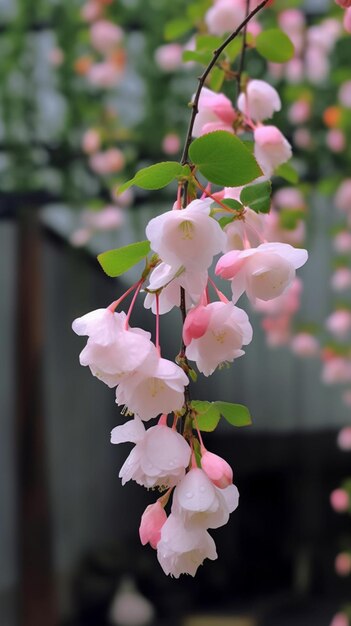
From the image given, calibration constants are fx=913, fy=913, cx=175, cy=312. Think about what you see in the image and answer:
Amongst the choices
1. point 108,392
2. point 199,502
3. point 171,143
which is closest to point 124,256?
point 199,502

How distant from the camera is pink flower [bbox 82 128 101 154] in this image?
290cm

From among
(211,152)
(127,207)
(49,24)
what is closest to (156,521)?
(211,152)

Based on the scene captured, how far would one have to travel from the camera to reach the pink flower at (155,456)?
0.50m

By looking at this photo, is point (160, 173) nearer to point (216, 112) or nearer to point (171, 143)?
point (216, 112)

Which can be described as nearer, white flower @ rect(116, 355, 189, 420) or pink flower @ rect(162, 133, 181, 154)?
white flower @ rect(116, 355, 189, 420)

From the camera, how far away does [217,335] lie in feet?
1.70

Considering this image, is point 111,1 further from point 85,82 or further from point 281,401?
point 281,401

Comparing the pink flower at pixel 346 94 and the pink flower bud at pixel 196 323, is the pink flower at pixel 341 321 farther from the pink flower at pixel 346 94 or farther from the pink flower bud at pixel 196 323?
the pink flower bud at pixel 196 323

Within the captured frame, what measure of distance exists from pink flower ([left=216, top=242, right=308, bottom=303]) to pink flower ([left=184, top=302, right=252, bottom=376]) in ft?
0.05

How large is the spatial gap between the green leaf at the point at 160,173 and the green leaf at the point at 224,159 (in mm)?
11

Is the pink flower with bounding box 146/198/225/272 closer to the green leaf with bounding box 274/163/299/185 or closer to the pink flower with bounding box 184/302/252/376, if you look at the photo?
the pink flower with bounding box 184/302/252/376

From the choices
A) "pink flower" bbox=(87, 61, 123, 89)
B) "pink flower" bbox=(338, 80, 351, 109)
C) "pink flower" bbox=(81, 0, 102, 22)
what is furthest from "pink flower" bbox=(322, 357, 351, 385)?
"pink flower" bbox=(81, 0, 102, 22)

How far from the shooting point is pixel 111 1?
9.42ft

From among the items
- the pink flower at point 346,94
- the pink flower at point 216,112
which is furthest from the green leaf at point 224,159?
the pink flower at point 346,94
